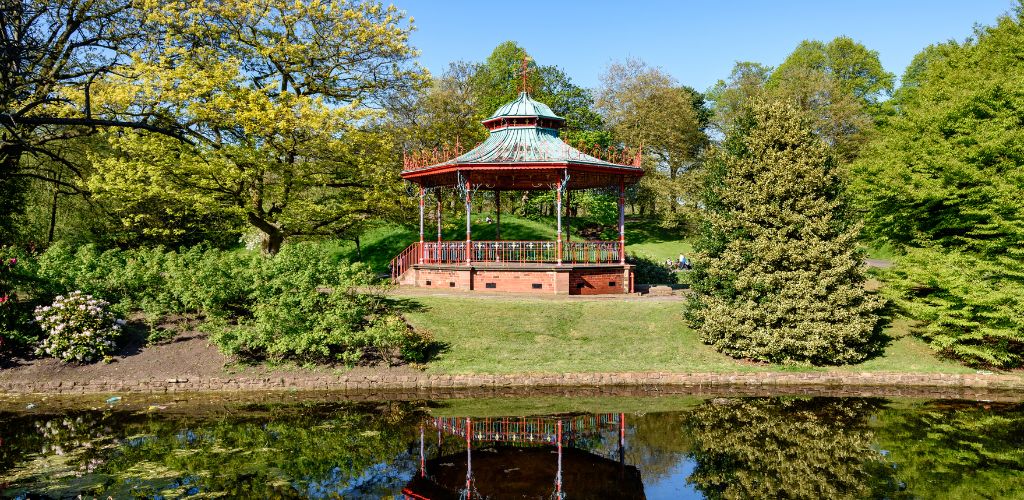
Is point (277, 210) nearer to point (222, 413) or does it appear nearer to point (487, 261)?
point (487, 261)

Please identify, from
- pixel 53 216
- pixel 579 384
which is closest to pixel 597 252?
pixel 579 384

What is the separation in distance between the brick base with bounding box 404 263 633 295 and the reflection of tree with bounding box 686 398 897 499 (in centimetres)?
954

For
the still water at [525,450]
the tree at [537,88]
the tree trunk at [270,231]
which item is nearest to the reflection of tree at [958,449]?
the still water at [525,450]

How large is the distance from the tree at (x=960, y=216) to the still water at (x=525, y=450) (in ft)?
12.6

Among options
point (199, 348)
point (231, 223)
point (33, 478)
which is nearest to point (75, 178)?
point (231, 223)

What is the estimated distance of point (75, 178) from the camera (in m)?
Result: 30.1

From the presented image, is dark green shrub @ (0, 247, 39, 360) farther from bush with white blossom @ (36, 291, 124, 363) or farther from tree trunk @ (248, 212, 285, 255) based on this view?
tree trunk @ (248, 212, 285, 255)

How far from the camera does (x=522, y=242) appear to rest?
25.4 metres

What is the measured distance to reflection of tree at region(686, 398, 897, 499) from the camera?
9.98 meters

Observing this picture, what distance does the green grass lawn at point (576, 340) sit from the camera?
18.0m

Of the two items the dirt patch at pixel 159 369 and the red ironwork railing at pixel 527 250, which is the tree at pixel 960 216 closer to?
the red ironwork railing at pixel 527 250

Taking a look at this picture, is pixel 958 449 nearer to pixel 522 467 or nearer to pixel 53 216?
pixel 522 467

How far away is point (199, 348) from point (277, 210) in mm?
9832

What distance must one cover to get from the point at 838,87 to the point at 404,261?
1425 inches
